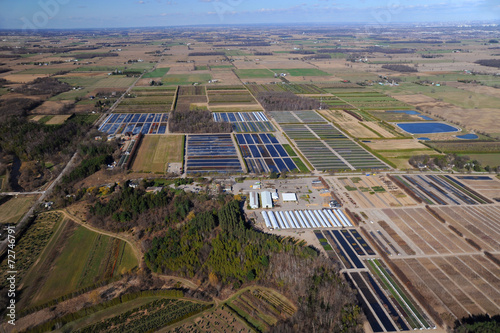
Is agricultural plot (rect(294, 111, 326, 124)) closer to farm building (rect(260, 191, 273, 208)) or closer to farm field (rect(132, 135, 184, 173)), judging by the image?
farm field (rect(132, 135, 184, 173))

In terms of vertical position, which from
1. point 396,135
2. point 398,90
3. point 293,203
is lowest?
point 293,203

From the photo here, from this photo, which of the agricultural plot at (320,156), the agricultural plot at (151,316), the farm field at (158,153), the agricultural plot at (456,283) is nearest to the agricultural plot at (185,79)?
the farm field at (158,153)

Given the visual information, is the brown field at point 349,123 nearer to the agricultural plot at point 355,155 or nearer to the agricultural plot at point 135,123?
the agricultural plot at point 355,155

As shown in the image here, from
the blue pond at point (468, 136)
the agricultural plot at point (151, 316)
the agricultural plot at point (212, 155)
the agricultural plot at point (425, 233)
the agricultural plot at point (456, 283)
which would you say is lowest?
the agricultural plot at point (151, 316)

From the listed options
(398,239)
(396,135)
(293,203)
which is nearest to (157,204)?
(293,203)

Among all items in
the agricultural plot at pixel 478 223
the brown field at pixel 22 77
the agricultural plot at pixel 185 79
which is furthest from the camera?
the agricultural plot at pixel 185 79

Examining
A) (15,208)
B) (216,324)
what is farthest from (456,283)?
(15,208)

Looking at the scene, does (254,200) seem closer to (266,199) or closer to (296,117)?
(266,199)

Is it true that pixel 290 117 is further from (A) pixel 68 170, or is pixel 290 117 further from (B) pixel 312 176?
(A) pixel 68 170
